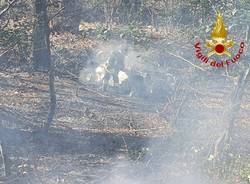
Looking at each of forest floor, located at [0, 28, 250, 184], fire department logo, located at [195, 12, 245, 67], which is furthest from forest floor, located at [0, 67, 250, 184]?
fire department logo, located at [195, 12, 245, 67]

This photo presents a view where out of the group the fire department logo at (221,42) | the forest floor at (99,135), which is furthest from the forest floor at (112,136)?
the fire department logo at (221,42)

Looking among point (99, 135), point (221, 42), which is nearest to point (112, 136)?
point (99, 135)

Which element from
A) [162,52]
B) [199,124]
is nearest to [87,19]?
[162,52]

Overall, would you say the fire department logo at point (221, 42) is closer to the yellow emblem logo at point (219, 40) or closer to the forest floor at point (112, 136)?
the yellow emblem logo at point (219, 40)

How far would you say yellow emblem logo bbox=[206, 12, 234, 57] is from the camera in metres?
10.3

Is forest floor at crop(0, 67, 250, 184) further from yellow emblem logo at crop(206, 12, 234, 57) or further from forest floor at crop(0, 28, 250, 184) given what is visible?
yellow emblem logo at crop(206, 12, 234, 57)

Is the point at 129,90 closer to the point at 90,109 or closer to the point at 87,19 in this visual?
the point at 90,109

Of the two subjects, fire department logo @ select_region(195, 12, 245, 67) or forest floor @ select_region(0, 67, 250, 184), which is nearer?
forest floor @ select_region(0, 67, 250, 184)

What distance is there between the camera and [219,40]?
447 inches

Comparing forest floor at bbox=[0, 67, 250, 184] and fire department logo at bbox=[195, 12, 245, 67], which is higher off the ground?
fire department logo at bbox=[195, 12, 245, 67]

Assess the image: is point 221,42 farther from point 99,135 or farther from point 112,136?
point 99,135

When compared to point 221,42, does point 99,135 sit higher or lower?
lower

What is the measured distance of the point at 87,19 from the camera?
69.4ft

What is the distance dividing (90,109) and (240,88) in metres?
4.67
